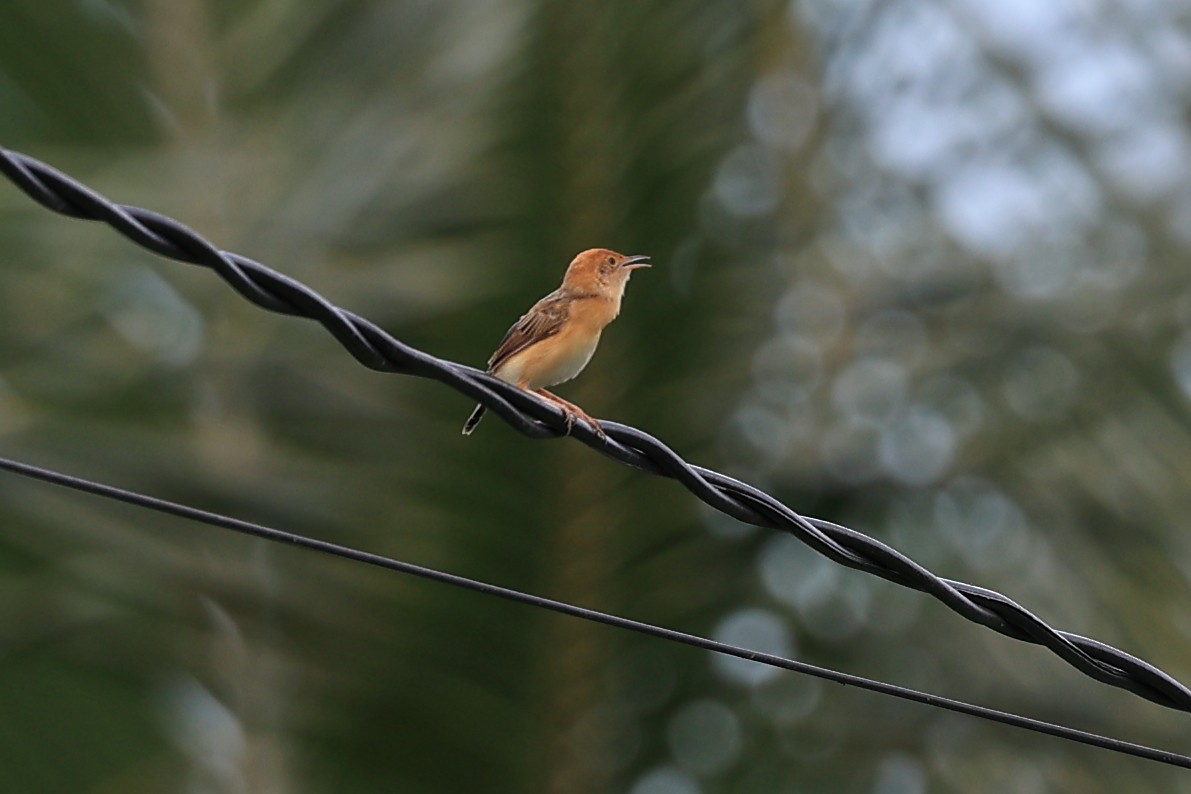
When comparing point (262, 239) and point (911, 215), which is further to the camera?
point (911, 215)

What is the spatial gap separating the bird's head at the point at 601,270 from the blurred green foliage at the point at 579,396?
1.25 ft

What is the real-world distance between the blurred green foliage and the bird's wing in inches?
16.8

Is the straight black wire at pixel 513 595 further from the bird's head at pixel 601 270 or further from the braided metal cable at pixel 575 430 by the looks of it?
the bird's head at pixel 601 270

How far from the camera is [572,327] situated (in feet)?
25.4

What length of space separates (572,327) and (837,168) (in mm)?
2647

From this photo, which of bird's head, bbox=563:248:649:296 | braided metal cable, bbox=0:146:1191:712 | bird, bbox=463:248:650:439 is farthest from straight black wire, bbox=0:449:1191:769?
bird's head, bbox=563:248:649:296

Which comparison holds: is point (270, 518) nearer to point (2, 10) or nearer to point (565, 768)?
point (565, 768)

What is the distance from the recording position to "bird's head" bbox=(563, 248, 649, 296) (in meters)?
7.92

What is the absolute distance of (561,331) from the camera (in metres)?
7.71

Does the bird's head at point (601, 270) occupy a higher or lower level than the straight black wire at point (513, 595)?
higher

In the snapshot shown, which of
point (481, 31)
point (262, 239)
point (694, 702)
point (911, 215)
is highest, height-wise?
point (911, 215)

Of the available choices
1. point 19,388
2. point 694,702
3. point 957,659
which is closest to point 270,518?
point 19,388

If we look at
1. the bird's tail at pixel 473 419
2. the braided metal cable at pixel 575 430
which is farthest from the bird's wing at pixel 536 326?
the braided metal cable at pixel 575 430

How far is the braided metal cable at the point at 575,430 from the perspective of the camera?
148 inches
